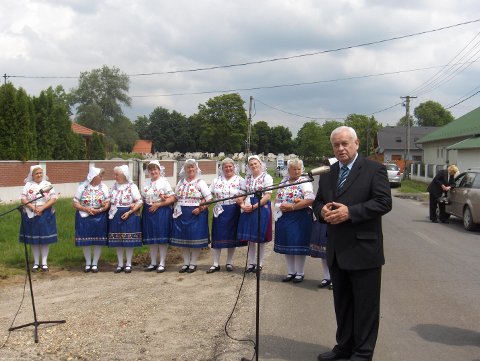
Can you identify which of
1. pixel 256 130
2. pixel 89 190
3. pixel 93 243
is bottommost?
pixel 93 243

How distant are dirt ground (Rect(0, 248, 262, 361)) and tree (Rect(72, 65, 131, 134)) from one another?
6309cm

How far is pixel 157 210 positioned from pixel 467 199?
30.6 ft

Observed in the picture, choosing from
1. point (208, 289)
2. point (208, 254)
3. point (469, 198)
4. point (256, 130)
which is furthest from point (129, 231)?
point (256, 130)

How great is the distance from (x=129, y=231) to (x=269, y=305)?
2.94m

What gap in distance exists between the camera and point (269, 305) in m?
6.31

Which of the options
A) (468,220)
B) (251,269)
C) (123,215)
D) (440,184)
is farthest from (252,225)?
(440,184)

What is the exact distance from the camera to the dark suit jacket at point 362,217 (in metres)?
4.02

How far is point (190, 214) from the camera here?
26.7 ft

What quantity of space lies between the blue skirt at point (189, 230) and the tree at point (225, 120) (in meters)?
76.6

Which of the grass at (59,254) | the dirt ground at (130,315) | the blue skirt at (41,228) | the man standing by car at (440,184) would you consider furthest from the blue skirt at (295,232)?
the man standing by car at (440,184)

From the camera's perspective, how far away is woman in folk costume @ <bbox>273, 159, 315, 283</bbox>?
7.34 meters

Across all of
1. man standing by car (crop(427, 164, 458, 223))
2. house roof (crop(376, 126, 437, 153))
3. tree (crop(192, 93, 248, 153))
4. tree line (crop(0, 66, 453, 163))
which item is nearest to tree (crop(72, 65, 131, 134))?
tree line (crop(0, 66, 453, 163))

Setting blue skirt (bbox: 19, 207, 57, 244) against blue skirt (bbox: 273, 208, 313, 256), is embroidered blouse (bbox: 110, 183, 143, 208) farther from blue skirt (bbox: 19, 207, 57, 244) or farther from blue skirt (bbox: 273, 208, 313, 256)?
blue skirt (bbox: 273, 208, 313, 256)

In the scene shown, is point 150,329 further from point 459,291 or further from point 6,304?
point 459,291
